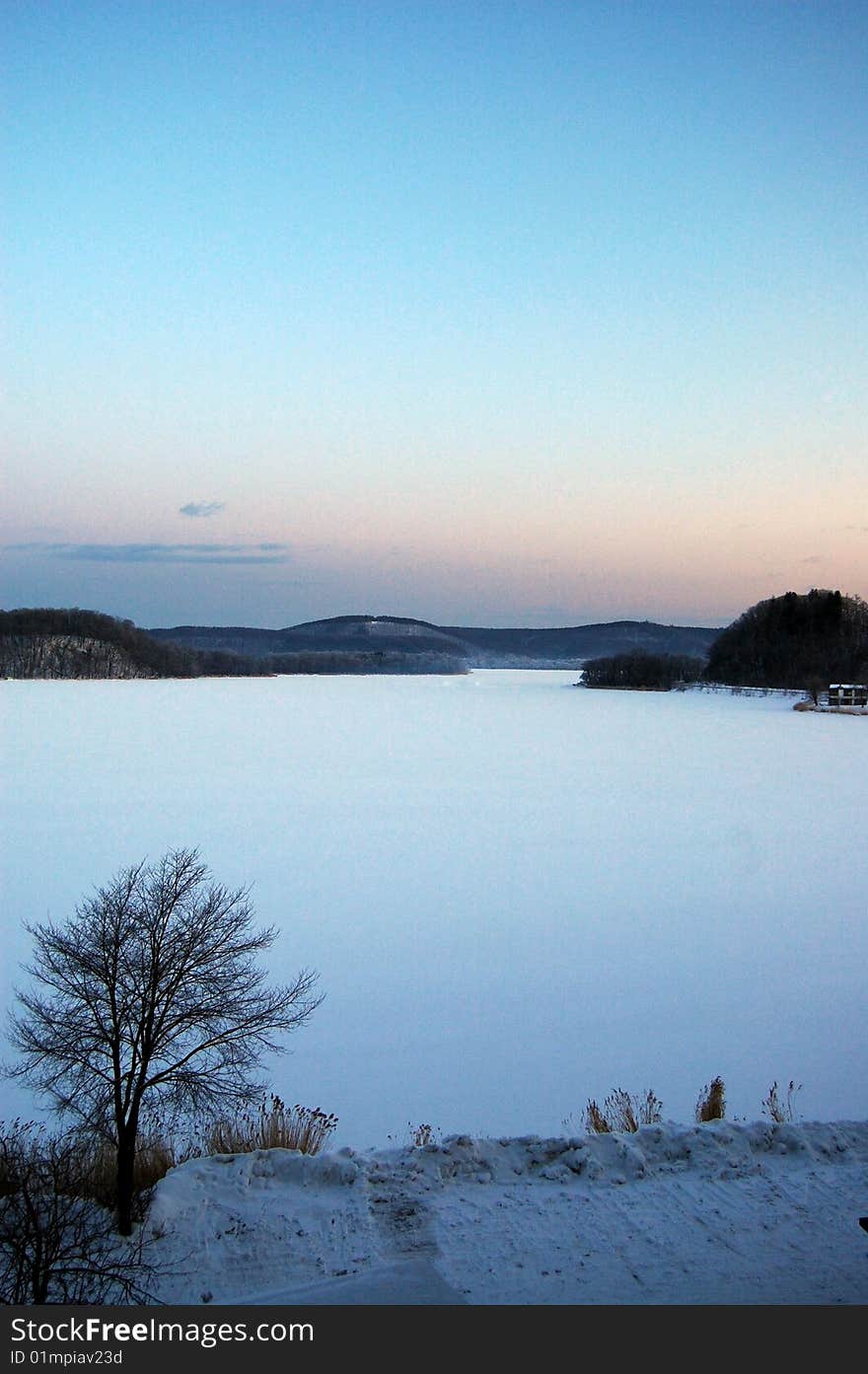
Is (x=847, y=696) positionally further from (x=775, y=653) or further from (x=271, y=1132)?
(x=271, y=1132)

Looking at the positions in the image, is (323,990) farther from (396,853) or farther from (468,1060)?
(396,853)

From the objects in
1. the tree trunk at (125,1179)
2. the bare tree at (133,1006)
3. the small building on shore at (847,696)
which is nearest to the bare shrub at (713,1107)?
the bare tree at (133,1006)

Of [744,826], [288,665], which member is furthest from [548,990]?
[288,665]

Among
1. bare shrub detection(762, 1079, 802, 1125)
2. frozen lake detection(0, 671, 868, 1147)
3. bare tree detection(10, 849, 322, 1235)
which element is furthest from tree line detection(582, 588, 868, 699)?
bare tree detection(10, 849, 322, 1235)

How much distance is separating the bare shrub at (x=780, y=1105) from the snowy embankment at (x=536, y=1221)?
1.17 ft

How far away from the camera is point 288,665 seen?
138000 mm

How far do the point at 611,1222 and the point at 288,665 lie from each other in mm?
134999

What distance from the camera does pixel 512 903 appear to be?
1176cm

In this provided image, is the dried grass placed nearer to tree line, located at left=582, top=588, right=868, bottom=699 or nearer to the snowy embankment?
the snowy embankment

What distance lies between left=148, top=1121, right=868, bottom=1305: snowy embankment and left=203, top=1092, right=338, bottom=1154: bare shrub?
31 cm

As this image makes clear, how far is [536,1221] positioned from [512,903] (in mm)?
6975

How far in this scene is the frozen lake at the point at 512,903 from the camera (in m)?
7.18

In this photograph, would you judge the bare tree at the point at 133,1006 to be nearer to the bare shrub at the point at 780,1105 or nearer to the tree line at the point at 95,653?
the bare shrub at the point at 780,1105

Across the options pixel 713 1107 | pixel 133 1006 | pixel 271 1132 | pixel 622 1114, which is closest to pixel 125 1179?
pixel 133 1006
